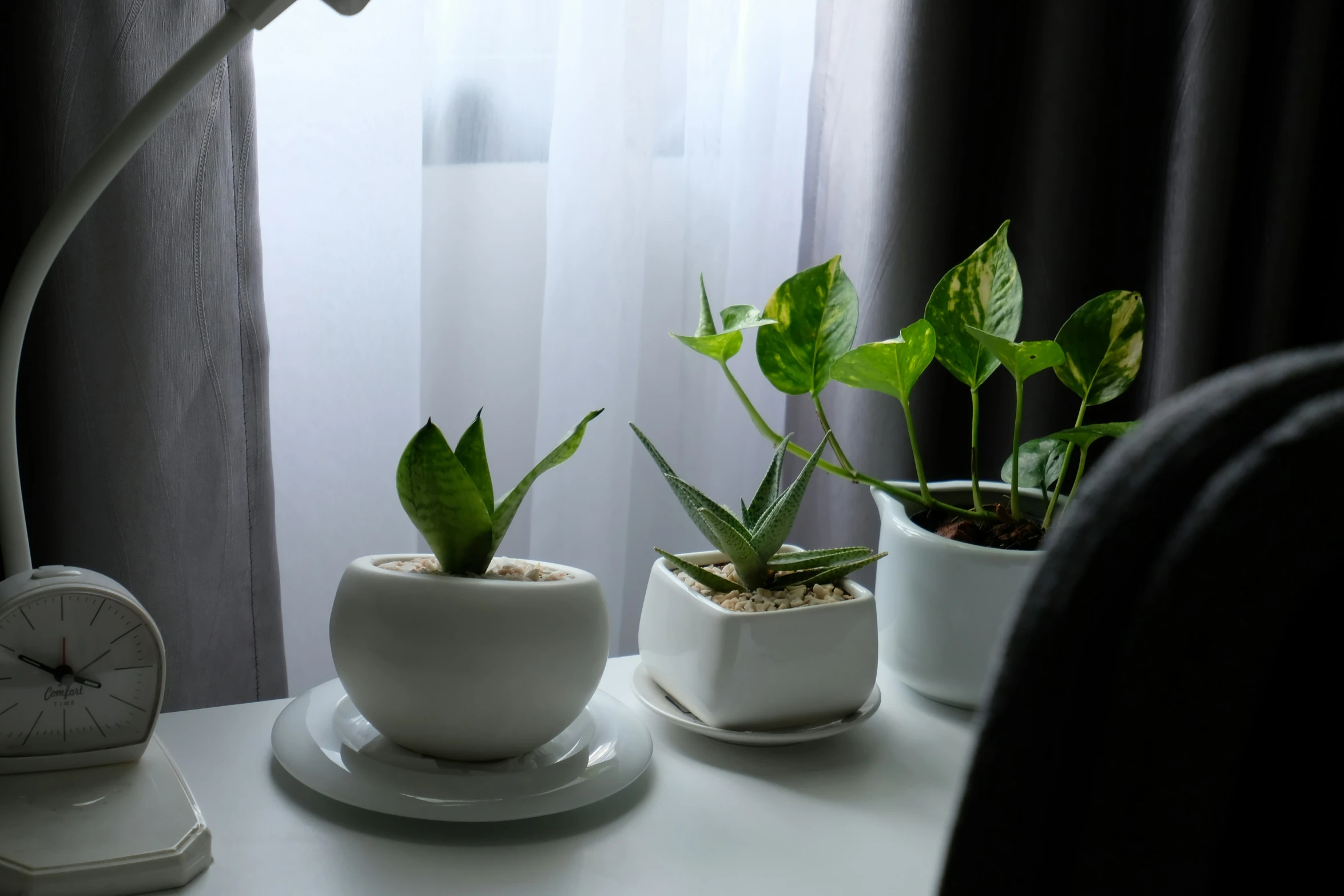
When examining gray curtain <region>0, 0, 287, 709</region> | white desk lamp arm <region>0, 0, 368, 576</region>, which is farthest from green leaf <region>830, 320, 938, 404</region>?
gray curtain <region>0, 0, 287, 709</region>

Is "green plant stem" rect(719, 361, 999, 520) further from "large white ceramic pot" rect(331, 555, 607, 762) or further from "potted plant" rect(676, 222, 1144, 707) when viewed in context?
"large white ceramic pot" rect(331, 555, 607, 762)

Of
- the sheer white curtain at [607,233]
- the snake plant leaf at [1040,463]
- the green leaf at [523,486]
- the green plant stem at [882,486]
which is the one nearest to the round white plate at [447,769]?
the green leaf at [523,486]

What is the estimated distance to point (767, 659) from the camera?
1.94 ft

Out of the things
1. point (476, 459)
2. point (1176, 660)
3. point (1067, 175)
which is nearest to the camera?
point (1176, 660)

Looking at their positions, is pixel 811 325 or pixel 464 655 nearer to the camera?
pixel 464 655

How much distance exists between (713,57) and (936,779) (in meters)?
0.73

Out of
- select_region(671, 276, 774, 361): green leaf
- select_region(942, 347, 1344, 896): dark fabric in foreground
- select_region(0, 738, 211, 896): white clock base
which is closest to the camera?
select_region(942, 347, 1344, 896): dark fabric in foreground

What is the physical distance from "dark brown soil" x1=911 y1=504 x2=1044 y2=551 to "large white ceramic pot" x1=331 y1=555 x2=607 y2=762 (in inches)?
10.8

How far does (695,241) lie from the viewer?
106 cm

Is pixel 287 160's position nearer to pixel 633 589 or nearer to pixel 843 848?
pixel 633 589

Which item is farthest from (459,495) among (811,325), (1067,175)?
(1067,175)

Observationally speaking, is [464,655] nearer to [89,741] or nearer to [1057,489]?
[89,741]

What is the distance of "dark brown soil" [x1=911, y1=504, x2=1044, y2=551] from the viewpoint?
2.23ft

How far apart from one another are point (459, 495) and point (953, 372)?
337 mm
